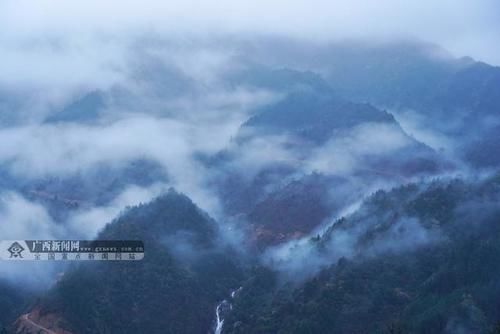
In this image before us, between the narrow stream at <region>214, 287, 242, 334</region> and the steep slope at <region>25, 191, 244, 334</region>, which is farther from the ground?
the steep slope at <region>25, 191, 244, 334</region>

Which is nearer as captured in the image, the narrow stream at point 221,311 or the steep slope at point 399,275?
the steep slope at point 399,275

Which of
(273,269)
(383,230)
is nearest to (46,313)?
(273,269)

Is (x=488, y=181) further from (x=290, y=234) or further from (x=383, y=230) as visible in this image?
(x=290, y=234)
